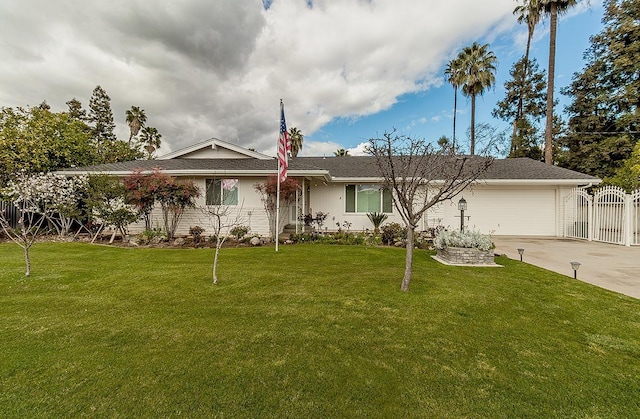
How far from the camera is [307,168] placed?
36.0 ft

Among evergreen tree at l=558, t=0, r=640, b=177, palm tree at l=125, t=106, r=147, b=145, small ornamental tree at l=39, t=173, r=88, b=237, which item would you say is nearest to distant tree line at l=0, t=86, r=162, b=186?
small ornamental tree at l=39, t=173, r=88, b=237

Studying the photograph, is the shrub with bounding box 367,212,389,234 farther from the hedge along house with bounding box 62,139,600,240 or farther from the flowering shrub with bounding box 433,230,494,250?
the flowering shrub with bounding box 433,230,494,250

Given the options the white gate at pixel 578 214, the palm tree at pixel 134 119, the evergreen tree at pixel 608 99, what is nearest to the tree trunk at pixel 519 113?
the evergreen tree at pixel 608 99

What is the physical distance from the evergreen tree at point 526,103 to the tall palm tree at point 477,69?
5256mm

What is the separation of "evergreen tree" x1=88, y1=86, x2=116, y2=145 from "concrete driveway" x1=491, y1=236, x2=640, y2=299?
3712 centimetres

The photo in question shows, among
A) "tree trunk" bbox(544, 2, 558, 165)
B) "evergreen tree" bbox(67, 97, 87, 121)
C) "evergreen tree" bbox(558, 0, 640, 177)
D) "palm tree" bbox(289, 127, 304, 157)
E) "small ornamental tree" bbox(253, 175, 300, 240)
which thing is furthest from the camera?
"palm tree" bbox(289, 127, 304, 157)

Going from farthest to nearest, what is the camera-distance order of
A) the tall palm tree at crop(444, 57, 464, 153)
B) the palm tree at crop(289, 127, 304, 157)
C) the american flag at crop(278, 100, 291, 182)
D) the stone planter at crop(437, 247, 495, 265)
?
the palm tree at crop(289, 127, 304, 157) → the tall palm tree at crop(444, 57, 464, 153) → the american flag at crop(278, 100, 291, 182) → the stone planter at crop(437, 247, 495, 265)

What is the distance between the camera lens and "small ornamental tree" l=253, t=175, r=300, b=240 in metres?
10.1

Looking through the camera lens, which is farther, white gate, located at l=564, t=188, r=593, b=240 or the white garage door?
the white garage door

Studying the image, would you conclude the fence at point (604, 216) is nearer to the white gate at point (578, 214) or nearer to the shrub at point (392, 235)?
the white gate at point (578, 214)

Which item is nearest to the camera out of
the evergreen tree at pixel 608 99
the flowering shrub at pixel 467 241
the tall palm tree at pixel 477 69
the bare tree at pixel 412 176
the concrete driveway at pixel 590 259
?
the bare tree at pixel 412 176

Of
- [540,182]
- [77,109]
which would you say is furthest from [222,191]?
[77,109]

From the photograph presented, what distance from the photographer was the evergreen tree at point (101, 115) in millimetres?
29609

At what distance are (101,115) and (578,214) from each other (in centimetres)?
4121
